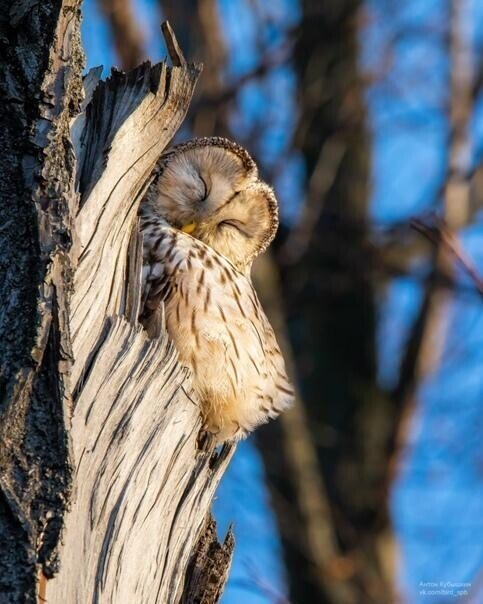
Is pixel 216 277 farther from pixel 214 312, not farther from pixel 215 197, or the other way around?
pixel 215 197

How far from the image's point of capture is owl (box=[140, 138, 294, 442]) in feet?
10.2

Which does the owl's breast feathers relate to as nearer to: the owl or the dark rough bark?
the owl

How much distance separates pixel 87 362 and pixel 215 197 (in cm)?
151

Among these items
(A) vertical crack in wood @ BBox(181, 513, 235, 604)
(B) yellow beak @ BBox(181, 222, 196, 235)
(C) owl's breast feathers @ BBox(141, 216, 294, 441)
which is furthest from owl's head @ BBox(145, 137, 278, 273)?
(A) vertical crack in wood @ BBox(181, 513, 235, 604)

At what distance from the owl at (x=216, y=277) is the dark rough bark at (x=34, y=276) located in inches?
27.8

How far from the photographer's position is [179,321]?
121 inches

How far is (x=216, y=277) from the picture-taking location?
133 inches

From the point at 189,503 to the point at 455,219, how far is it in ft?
15.7

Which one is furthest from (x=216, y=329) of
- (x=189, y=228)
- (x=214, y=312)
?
(x=189, y=228)

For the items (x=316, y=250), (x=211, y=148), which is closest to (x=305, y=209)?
(x=316, y=250)

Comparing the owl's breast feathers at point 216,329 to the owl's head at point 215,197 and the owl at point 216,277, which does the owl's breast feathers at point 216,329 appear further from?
the owl's head at point 215,197

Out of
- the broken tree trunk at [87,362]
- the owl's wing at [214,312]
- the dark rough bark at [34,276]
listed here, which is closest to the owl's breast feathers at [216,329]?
the owl's wing at [214,312]

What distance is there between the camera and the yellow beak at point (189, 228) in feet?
12.1

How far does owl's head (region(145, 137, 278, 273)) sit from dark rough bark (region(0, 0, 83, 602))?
1461 mm
